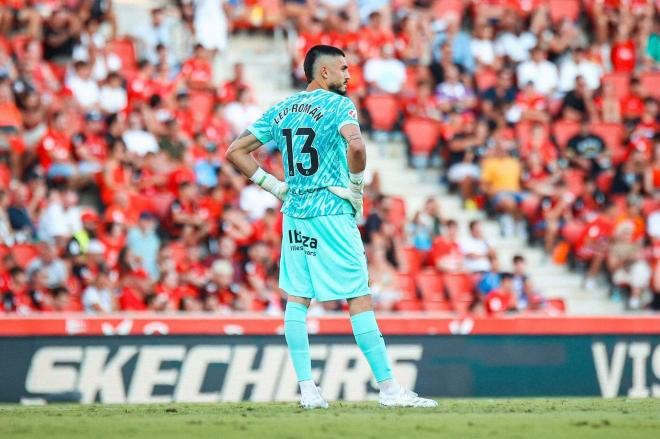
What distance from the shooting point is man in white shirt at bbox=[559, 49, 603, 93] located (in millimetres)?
20812

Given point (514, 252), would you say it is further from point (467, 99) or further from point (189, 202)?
point (189, 202)

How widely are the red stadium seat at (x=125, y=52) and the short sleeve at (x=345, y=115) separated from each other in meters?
9.97

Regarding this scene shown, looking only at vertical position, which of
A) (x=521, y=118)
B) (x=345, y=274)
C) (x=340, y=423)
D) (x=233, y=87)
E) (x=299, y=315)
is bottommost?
(x=340, y=423)

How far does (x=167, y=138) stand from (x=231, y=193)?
114 centimetres

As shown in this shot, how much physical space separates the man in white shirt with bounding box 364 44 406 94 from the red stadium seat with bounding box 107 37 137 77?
12.0ft

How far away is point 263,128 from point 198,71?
973 cm

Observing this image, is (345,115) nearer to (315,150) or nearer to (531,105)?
(315,150)

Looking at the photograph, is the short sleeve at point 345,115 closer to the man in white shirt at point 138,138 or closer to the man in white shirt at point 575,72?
the man in white shirt at point 138,138

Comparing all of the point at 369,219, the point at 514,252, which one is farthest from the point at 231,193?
the point at 514,252

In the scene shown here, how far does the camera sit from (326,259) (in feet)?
26.9

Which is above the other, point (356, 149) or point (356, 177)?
point (356, 149)

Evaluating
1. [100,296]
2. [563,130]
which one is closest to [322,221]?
[100,296]

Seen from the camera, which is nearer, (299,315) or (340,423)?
(340,423)

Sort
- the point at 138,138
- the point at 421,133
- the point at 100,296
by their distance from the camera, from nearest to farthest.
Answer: the point at 100,296 → the point at 138,138 → the point at 421,133
